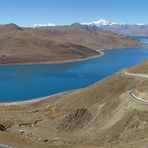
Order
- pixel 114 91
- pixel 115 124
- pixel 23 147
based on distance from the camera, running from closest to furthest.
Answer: pixel 23 147
pixel 115 124
pixel 114 91

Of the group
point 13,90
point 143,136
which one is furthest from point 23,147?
point 13,90

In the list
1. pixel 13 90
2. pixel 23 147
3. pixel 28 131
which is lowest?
pixel 13 90

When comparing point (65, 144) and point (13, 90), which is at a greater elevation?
point (65, 144)

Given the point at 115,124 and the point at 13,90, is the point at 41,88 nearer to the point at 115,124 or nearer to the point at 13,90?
the point at 13,90

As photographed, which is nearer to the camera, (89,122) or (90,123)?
(90,123)

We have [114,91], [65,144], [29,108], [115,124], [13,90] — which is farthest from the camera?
[13,90]

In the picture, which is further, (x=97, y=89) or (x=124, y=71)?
(x=124, y=71)
